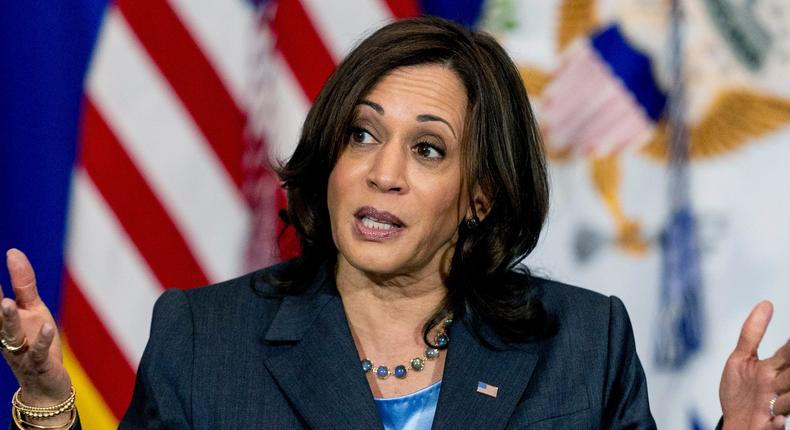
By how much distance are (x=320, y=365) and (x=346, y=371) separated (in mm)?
48

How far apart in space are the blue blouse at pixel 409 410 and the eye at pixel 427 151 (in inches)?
15.4

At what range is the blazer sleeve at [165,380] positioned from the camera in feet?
6.38

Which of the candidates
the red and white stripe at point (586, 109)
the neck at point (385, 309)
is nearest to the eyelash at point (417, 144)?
the neck at point (385, 309)

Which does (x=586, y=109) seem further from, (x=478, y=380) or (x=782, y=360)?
(x=782, y=360)

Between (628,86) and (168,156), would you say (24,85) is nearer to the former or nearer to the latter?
(168,156)

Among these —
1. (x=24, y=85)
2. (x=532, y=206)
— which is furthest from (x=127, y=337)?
(x=532, y=206)

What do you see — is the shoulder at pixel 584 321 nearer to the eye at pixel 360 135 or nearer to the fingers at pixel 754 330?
the fingers at pixel 754 330

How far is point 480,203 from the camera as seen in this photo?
7.18 feet

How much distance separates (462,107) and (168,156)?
110 cm

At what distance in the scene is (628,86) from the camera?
3113mm

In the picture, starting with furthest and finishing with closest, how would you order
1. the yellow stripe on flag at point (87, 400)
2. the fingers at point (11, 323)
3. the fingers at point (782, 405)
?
the yellow stripe on flag at point (87, 400) < the fingers at point (782, 405) < the fingers at point (11, 323)

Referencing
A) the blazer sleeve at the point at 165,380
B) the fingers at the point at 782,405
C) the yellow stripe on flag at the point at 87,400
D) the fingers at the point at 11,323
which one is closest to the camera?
the fingers at the point at 11,323

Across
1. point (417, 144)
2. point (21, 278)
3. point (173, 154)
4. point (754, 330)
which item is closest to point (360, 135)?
point (417, 144)

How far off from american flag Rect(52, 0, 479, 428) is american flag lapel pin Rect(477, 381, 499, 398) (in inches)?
40.7
